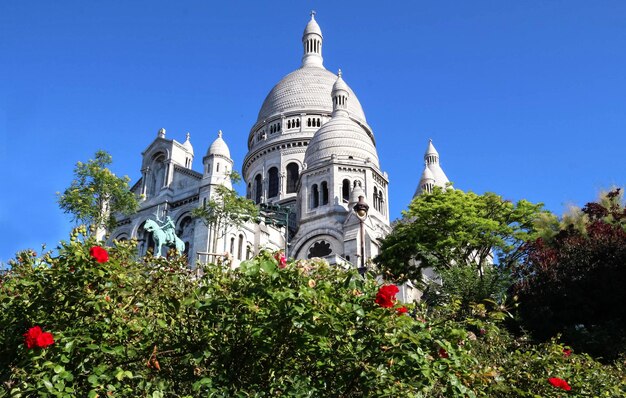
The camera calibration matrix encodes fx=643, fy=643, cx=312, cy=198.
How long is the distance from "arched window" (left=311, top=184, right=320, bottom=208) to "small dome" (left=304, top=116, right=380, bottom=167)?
213 cm

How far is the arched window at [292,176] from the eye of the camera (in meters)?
58.5

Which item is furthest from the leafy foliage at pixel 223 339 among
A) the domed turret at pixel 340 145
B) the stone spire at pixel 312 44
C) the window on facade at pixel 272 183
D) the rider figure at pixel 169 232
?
the stone spire at pixel 312 44

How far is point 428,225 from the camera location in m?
33.5

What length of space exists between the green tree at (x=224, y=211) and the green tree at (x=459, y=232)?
30.2 ft

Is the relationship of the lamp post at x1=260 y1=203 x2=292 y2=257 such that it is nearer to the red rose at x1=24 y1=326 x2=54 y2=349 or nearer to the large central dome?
the large central dome

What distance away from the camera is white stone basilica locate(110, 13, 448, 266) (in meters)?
42.8

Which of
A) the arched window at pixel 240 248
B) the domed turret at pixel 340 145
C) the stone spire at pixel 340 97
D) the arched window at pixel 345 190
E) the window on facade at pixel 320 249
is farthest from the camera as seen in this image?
the stone spire at pixel 340 97

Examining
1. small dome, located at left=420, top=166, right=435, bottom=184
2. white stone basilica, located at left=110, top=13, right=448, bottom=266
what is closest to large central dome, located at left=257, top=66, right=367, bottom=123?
white stone basilica, located at left=110, top=13, right=448, bottom=266

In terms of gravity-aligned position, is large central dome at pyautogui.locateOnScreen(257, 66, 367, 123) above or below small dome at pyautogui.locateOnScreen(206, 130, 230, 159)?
above

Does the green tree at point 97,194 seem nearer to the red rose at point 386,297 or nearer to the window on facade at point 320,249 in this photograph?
the window on facade at point 320,249

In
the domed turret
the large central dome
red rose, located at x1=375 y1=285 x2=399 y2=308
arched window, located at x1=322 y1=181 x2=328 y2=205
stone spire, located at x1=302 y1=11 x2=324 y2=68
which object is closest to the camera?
red rose, located at x1=375 y1=285 x2=399 y2=308

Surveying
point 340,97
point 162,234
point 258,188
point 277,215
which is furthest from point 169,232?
point 340,97

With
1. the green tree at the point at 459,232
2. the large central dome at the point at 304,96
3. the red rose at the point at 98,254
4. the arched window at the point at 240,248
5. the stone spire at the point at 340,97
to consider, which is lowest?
the red rose at the point at 98,254

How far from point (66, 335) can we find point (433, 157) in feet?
209
